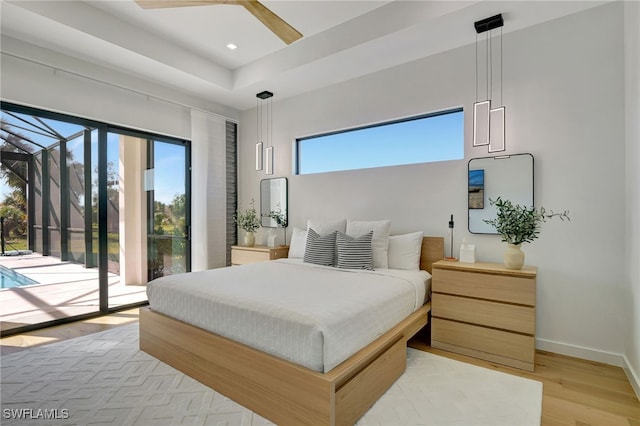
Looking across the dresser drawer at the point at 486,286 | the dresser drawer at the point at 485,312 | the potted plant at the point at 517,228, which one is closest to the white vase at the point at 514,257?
the potted plant at the point at 517,228

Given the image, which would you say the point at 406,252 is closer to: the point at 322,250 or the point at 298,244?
the point at 322,250

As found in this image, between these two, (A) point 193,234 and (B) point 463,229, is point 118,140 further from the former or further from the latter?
(B) point 463,229

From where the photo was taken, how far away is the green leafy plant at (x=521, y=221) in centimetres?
254

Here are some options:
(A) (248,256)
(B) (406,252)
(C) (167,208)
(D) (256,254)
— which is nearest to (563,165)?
(B) (406,252)

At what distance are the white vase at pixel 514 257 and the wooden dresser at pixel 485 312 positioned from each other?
0.19 feet

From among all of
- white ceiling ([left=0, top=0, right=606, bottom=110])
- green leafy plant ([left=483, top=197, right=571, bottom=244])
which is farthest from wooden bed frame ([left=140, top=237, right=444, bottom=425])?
white ceiling ([left=0, top=0, right=606, bottom=110])

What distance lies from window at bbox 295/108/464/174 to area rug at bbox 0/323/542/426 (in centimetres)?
210

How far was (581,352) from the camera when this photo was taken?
8.51 feet

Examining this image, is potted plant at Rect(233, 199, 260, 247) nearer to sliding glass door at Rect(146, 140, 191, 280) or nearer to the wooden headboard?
sliding glass door at Rect(146, 140, 191, 280)

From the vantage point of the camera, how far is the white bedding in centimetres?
171

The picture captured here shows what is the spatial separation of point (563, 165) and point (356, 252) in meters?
1.98

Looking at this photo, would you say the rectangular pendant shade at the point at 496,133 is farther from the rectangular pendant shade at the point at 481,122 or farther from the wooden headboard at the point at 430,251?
the wooden headboard at the point at 430,251

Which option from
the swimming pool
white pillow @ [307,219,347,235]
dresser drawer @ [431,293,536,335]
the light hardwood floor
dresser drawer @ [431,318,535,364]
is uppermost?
white pillow @ [307,219,347,235]

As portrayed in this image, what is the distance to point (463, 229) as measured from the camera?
3.15 meters
